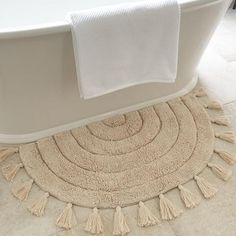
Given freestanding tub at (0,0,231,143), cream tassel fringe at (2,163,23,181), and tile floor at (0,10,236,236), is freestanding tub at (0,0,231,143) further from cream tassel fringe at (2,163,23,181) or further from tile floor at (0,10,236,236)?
tile floor at (0,10,236,236)

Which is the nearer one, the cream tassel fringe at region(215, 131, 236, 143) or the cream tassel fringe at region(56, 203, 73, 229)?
the cream tassel fringe at region(56, 203, 73, 229)

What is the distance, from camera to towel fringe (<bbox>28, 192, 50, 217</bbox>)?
1067 millimetres

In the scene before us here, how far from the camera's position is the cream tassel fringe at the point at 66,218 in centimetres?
104

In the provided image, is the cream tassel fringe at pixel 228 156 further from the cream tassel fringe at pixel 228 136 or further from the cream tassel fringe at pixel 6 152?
the cream tassel fringe at pixel 6 152

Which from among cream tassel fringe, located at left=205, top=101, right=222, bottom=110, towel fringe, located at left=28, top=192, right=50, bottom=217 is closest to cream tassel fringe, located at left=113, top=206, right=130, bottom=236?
towel fringe, located at left=28, top=192, right=50, bottom=217

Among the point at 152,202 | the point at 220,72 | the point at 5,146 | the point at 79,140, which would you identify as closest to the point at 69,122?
the point at 79,140

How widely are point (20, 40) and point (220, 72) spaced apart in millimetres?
1144

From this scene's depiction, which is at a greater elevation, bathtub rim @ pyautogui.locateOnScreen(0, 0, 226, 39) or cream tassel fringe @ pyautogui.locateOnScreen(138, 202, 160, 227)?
bathtub rim @ pyautogui.locateOnScreen(0, 0, 226, 39)

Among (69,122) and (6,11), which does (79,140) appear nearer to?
(69,122)

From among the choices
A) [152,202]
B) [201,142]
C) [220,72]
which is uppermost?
[220,72]

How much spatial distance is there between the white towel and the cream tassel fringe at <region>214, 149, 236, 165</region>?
42 cm

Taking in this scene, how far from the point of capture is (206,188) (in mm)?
1163

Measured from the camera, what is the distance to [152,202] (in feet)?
3.68


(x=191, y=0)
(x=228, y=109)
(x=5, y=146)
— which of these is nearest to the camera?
(x=191, y=0)
